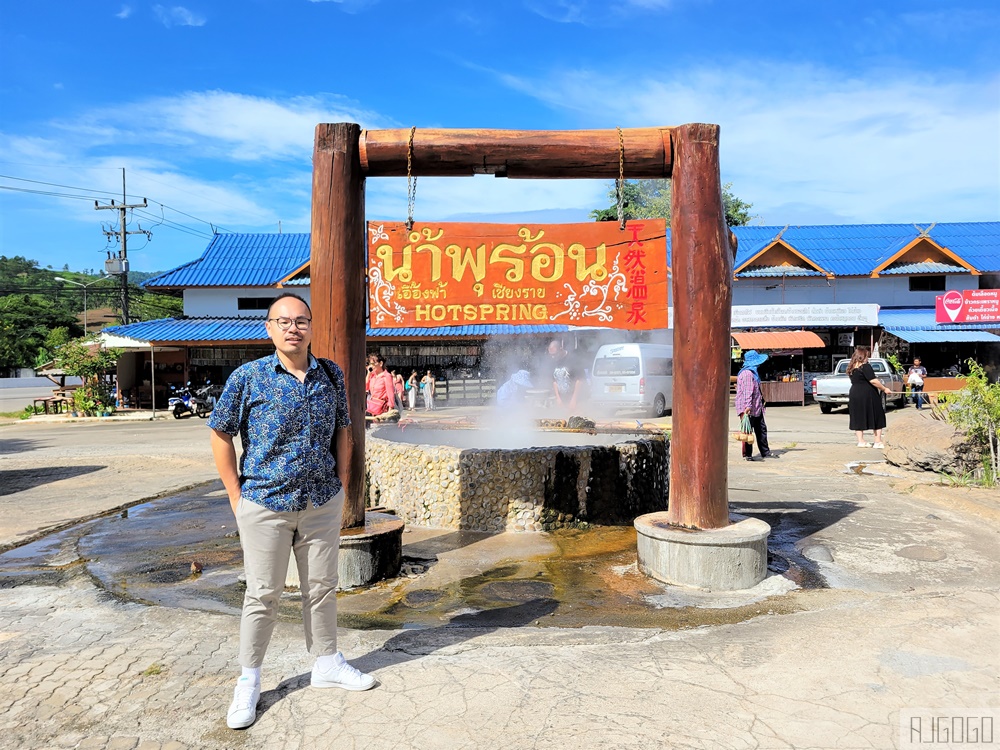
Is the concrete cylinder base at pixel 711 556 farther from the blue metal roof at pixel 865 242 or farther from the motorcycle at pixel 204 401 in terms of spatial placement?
the blue metal roof at pixel 865 242

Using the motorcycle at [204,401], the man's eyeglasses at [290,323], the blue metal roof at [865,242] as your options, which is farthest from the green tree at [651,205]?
the man's eyeglasses at [290,323]

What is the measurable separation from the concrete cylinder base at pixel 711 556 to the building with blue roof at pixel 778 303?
20254 millimetres

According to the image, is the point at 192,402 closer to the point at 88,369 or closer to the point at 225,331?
the point at 225,331

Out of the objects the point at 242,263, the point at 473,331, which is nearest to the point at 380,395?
the point at 473,331

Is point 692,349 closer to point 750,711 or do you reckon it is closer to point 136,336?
point 750,711

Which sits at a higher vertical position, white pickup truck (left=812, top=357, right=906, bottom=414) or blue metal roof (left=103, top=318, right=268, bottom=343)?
blue metal roof (left=103, top=318, right=268, bottom=343)

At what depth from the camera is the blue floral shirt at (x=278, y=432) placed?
3.12m

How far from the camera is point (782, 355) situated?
84.3ft

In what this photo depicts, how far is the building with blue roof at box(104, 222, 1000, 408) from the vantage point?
25359 mm

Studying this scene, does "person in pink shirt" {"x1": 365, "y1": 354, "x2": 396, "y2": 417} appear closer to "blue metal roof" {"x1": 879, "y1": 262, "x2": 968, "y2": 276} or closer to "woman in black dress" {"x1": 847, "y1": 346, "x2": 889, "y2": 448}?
"woman in black dress" {"x1": 847, "y1": 346, "x2": 889, "y2": 448}

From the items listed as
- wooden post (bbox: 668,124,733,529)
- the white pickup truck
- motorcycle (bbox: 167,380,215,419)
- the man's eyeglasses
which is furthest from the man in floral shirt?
motorcycle (bbox: 167,380,215,419)

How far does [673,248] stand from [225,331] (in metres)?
22.2

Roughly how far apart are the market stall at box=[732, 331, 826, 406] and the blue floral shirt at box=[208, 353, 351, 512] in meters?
22.3

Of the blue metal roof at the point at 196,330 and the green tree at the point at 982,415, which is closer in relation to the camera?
the green tree at the point at 982,415
